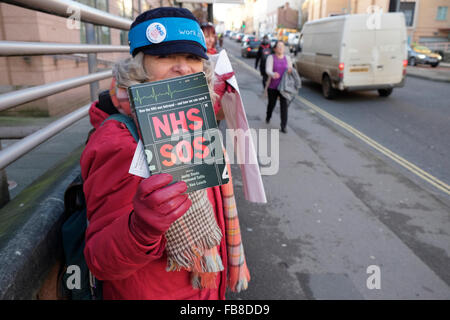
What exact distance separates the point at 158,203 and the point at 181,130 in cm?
24

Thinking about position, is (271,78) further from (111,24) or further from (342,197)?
(111,24)

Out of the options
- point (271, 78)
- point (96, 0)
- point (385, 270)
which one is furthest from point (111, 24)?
point (96, 0)

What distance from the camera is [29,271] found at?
135 cm

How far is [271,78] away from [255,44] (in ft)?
75.9

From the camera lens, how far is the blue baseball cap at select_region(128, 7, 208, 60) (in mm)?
1369

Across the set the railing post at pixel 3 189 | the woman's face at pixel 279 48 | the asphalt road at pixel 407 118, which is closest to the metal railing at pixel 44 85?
the railing post at pixel 3 189

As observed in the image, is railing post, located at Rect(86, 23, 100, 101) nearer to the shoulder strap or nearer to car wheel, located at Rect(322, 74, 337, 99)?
the shoulder strap

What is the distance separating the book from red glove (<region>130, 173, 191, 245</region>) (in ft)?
0.25

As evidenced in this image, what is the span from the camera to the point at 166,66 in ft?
4.66

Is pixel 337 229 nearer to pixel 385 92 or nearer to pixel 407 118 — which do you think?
pixel 407 118

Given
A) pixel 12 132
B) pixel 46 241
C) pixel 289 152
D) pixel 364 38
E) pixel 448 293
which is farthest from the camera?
pixel 364 38

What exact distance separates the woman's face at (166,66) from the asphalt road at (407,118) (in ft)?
16.8

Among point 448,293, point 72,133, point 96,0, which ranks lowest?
point 448,293

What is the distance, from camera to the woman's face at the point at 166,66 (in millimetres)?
1409
